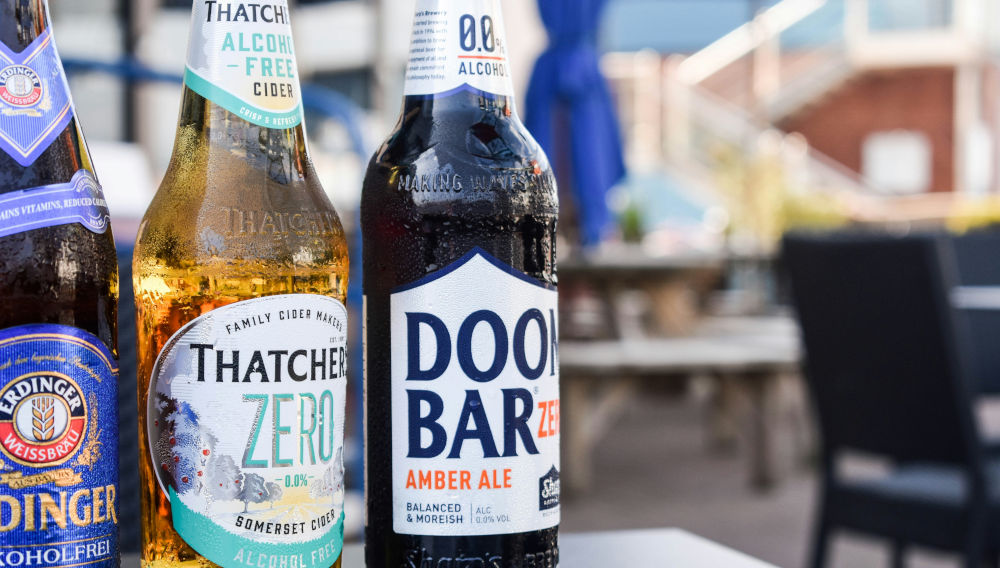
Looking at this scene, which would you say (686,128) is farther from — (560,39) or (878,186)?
(560,39)

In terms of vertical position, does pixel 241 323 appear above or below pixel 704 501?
above

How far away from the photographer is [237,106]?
648mm

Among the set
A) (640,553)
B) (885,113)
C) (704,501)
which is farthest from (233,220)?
Answer: (885,113)

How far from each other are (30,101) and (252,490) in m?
0.27

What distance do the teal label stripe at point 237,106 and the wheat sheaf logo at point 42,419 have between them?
0.19 meters

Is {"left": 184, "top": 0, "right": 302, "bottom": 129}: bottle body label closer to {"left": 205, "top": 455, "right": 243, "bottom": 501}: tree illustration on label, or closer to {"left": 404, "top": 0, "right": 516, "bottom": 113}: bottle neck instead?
{"left": 404, "top": 0, "right": 516, "bottom": 113}: bottle neck

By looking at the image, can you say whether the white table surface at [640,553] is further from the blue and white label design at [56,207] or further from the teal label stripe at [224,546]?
the blue and white label design at [56,207]

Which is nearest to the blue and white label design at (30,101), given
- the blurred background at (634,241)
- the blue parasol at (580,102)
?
the blurred background at (634,241)

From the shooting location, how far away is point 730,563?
71cm

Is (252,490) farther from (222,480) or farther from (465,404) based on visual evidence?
(465,404)

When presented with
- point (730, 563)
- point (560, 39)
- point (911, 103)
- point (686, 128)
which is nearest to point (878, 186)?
point (911, 103)

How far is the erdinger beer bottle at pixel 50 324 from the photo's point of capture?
1.90 feet

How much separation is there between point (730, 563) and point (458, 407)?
0.23 metres

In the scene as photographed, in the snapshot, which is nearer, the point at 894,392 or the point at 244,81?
the point at 244,81
